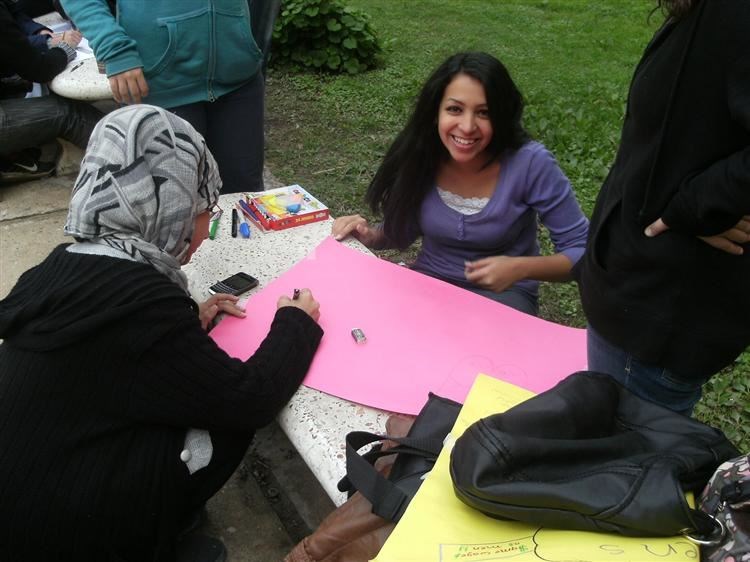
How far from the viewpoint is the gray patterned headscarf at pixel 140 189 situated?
1.42 m

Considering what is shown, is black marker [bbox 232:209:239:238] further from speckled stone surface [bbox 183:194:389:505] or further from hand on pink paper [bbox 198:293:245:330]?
hand on pink paper [bbox 198:293:245:330]

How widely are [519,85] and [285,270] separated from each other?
4.01 m

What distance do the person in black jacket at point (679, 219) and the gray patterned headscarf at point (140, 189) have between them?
893 millimetres

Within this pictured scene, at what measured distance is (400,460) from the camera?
47.6 inches

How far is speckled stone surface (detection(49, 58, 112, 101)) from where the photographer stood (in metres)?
3.80

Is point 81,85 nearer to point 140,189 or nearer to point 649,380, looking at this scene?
point 140,189

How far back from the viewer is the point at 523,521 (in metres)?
0.96

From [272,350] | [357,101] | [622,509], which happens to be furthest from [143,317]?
[357,101]

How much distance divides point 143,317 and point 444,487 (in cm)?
67

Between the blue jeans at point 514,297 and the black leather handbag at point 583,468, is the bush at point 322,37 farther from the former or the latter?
the black leather handbag at point 583,468

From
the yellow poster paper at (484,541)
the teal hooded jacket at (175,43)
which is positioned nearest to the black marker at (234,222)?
the teal hooded jacket at (175,43)

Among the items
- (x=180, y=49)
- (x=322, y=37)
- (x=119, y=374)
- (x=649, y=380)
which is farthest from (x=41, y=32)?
(x=649, y=380)

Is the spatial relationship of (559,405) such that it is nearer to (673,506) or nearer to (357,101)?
(673,506)

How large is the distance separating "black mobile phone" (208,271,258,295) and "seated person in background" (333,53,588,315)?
0.33 m
